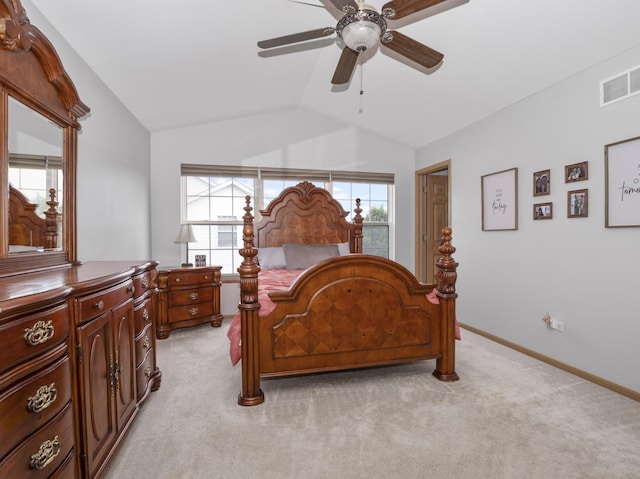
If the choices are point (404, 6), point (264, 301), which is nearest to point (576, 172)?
Result: point (404, 6)

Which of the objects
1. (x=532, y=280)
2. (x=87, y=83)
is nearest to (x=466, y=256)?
(x=532, y=280)

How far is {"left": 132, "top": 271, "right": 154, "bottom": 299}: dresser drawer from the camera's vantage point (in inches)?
79.7

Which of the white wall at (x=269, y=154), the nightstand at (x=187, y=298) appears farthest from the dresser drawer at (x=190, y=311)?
the white wall at (x=269, y=154)

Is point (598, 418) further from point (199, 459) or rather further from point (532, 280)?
point (199, 459)

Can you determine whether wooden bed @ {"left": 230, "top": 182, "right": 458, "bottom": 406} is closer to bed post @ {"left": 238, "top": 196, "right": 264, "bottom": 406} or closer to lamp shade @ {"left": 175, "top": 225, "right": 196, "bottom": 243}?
bed post @ {"left": 238, "top": 196, "right": 264, "bottom": 406}

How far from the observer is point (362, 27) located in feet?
6.26

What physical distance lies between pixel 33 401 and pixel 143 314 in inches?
43.3

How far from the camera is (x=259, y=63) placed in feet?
10.6

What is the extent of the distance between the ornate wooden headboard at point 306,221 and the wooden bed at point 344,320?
2.01 meters

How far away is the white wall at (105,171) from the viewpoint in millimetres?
2475

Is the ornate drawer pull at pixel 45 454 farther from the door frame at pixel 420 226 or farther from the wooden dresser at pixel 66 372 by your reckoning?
the door frame at pixel 420 226

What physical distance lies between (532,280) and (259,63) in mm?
3318

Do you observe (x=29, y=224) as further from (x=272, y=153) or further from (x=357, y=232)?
(x=357, y=232)

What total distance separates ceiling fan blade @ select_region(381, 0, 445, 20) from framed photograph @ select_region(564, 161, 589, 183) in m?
1.82
